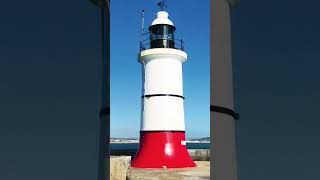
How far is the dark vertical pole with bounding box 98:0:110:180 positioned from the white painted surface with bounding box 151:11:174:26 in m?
9.38

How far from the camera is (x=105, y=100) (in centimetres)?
229

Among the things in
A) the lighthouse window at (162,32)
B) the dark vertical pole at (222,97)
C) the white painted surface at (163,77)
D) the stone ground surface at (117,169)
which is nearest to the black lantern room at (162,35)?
the lighthouse window at (162,32)

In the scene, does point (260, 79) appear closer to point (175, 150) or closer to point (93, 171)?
point (93, 171)

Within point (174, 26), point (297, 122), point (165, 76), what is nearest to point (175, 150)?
point (165, 76)

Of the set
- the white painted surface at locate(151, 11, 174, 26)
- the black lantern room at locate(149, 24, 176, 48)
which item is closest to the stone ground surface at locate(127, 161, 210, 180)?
the black lantern room at locate(149, 24, 176, 48)

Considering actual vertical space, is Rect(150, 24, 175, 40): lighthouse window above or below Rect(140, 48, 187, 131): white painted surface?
above

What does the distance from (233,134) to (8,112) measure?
1528 millimetres

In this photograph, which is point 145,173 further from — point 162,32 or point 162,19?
point 162,19

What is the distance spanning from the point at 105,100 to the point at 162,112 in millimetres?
7940

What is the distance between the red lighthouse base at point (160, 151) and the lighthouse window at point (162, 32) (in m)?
3.42

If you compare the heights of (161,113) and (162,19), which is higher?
(162,19)

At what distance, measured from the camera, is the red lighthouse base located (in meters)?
10.2

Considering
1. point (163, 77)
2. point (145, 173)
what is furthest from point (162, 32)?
point (145, 173)

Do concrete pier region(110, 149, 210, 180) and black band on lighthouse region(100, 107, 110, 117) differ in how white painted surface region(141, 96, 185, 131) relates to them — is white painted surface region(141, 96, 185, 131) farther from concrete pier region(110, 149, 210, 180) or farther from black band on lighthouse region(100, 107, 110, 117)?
black band on lighthouse region(100, 107, 110, 117)
